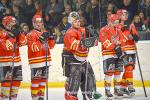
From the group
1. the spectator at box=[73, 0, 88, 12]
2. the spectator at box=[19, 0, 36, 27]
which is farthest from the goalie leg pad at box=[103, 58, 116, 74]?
the spectator at box=[19, 0, 36, 27]

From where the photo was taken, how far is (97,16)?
965 cm

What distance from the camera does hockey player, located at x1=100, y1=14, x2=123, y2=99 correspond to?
8438 mm

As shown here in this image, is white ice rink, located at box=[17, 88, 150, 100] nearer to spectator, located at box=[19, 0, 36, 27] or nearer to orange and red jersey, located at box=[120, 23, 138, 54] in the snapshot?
orange and red jersey, located at box=[120, 23, 138, 54]

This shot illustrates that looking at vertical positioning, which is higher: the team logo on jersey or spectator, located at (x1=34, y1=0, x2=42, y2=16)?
spectator, located at (x1=34, y1=0, x2=42, y2=16)

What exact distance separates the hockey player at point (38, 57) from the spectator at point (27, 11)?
72.3 inches

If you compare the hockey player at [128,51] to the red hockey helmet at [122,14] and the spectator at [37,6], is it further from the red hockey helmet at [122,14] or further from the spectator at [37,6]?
the spectator at [37,6]

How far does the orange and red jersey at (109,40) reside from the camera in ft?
27.6

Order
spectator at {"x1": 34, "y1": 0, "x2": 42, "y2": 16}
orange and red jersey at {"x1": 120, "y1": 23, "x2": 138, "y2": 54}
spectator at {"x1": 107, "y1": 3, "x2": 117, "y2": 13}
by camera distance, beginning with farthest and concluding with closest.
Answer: spectator at {"x1": 34, "y1": 0, "x2": 42, "y2": 16} < spectator at {"x1": 107, "y1": 3, "x2": 117, "y2": 13} < orange and red jersey at {"x1": 120, "y1": 23, "x2": 138, "y2": 54}

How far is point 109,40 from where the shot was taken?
8.40 metres

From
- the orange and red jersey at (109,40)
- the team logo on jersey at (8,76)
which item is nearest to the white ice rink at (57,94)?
the orange and red jersey at (109,40)

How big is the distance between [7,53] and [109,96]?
5.48 feet

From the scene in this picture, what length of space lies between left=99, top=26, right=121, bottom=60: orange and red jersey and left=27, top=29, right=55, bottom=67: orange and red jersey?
0.87m

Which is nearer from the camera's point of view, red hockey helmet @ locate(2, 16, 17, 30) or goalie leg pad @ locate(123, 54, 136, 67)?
red hockey helmet @ locate(2, 16, 17, 30)

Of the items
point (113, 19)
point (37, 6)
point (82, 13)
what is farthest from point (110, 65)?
point (37, 6)
